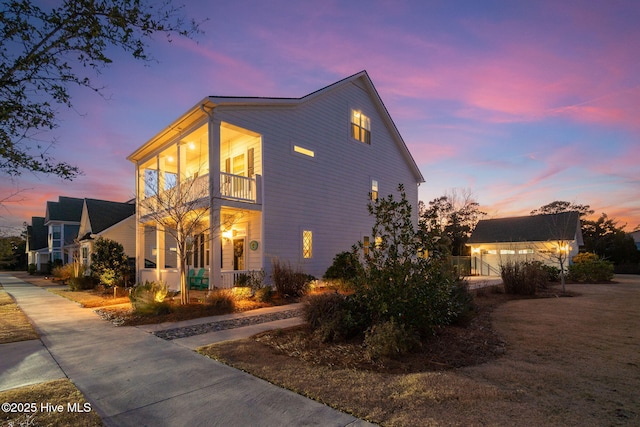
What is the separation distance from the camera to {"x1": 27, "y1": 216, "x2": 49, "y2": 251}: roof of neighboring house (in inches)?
1626

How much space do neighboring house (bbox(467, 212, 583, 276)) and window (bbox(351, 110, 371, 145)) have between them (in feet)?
49.9

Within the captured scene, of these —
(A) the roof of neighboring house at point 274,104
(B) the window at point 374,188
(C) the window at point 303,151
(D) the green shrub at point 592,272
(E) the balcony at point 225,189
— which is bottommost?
(D) the green shrub at point 592,272

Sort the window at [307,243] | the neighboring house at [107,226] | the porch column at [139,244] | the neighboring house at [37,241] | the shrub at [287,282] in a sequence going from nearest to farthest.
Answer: the shrub at [287,282] < the window at [307,243] < the porch column at [139,244] < the neighboring house at [107,226] < the neighboring house at [37,241]

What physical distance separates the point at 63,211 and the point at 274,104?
1252 inches

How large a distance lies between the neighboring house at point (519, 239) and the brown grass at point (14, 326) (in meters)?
27.3

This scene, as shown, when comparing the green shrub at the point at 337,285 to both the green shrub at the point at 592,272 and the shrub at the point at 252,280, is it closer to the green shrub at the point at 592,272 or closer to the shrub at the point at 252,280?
the shrub at the point at 252,280

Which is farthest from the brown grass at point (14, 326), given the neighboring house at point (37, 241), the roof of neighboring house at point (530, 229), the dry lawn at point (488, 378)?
the neighboring house at point (37, 241)

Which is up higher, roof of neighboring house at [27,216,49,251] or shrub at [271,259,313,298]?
roof of neighboring house at [27,216,49,251]

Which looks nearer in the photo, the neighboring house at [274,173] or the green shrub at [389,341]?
the green shrub at [389,341]

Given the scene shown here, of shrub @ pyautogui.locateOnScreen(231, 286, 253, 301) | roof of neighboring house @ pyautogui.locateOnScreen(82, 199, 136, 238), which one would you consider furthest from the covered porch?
roof of neighboring house @ pyautogui.locateOnScreen(82, 199, 136, 238)

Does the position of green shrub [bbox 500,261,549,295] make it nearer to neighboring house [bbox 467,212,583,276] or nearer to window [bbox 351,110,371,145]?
window [bbox 351,110,371,145]

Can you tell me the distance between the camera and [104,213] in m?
25.2

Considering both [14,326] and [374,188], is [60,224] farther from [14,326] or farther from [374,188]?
[374,188]

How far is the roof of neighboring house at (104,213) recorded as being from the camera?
77.4 feet
